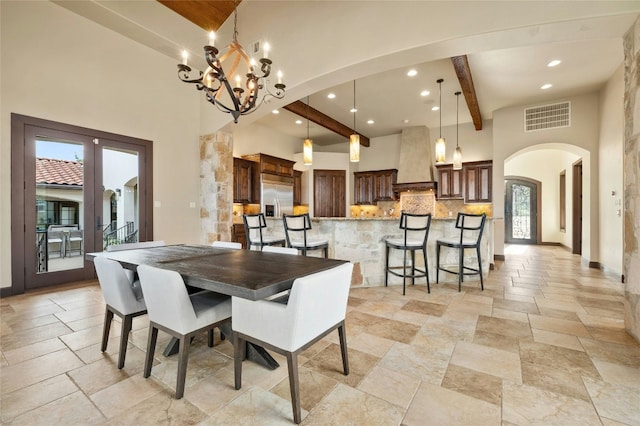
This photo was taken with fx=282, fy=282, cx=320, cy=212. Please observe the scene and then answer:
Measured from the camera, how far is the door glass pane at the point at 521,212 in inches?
386

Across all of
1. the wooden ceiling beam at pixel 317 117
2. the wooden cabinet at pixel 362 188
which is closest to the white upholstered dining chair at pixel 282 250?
the wooden ceiling beam at pixel 317 117

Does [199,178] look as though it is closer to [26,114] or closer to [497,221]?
[26,114]

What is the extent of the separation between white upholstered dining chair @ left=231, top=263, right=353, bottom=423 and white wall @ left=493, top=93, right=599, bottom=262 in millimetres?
5765

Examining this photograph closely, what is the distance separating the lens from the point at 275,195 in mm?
7062

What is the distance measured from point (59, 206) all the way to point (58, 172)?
498 millimetres

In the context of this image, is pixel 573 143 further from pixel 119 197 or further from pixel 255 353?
pixel 119 197

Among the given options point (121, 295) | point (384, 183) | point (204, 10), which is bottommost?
point (121, 295)

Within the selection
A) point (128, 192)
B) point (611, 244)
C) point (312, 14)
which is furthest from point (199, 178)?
point (611, 244)

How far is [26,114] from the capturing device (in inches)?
149

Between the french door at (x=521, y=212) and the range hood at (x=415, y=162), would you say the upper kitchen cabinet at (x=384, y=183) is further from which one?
the french door at (x=521, y=212)

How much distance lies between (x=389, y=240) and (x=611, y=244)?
4.08 meters

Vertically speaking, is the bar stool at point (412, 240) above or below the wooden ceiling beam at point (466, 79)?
below

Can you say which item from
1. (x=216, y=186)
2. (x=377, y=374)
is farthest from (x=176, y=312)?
(x=216, y=186)

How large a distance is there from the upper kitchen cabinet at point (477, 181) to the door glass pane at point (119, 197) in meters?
7.30
